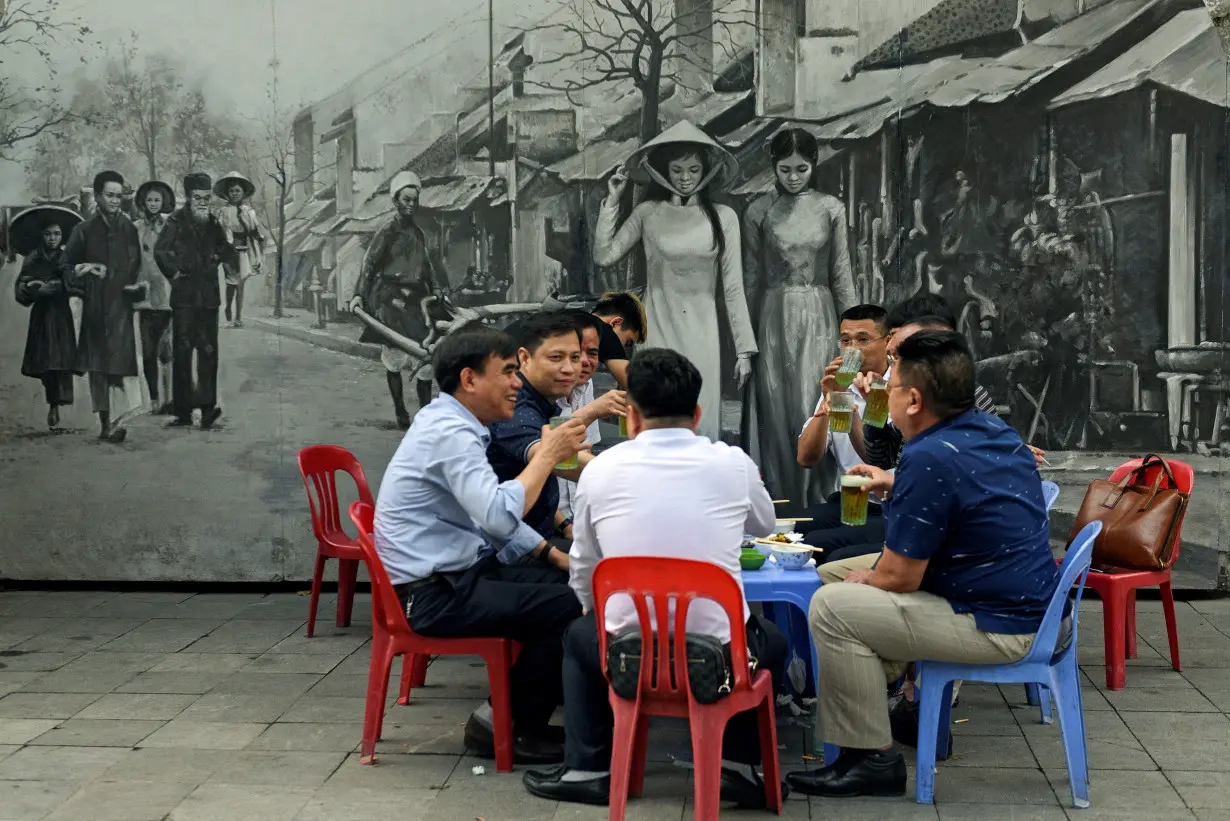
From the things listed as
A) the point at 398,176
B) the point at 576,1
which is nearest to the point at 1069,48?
the point at 576,1

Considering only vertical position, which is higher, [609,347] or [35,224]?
[35,224]

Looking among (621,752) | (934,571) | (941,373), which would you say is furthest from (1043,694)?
(621,752)

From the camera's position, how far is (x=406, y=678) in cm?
502

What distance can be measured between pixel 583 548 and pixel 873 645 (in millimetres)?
881

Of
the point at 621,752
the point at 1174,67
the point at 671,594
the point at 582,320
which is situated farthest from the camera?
the point at 1174,67

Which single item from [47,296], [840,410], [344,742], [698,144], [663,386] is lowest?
[344,742]

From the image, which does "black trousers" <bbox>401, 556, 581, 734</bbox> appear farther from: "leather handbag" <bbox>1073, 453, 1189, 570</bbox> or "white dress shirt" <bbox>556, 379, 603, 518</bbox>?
"leather handbag" <bbox>1073, 453, 1189, 570</bbox>

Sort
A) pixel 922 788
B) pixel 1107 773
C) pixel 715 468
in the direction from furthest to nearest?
pixel 1107 773 → pixel 922 788 → pixel 715 468

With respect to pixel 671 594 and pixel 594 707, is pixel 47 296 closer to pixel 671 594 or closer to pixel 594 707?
pixel 594 707

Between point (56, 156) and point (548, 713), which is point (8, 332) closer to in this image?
point (56, 156)

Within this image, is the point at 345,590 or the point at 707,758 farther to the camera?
the point at 345,590

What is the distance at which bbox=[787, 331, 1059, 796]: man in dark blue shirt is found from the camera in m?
3.85

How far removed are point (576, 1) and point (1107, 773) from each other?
4.54m

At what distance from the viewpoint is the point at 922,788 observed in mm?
3998
